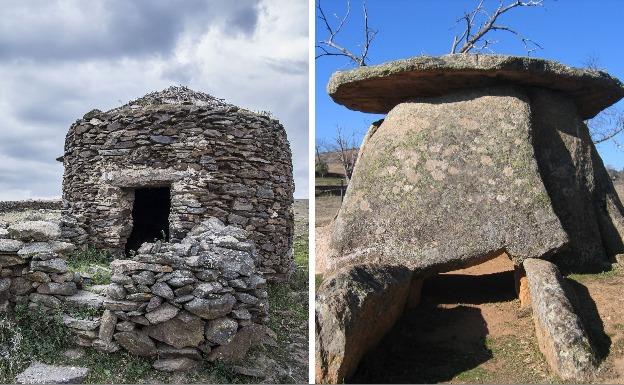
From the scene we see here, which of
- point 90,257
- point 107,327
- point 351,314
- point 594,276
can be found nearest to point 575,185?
point 594,276

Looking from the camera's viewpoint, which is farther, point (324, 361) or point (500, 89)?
point (500, 89)

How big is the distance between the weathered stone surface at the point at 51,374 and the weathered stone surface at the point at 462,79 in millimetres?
4271

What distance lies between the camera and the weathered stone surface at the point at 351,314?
4389mm

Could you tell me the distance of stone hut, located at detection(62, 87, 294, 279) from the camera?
7973 millimetres

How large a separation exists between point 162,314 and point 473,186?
3.41 meters

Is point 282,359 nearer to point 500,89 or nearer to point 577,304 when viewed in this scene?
point 577,304

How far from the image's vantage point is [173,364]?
5641 mm

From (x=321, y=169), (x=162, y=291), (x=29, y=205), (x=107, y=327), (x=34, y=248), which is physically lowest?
(x=107, y=327)

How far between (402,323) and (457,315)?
60cm

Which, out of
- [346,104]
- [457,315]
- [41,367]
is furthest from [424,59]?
[41,367]

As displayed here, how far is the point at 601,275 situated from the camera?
19.8ft

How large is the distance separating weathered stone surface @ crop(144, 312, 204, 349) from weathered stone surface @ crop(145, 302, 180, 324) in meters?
0.06

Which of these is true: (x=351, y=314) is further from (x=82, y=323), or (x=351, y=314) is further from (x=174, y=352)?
(x=82, y=323)

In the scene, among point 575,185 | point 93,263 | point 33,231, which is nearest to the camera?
point 33,231
